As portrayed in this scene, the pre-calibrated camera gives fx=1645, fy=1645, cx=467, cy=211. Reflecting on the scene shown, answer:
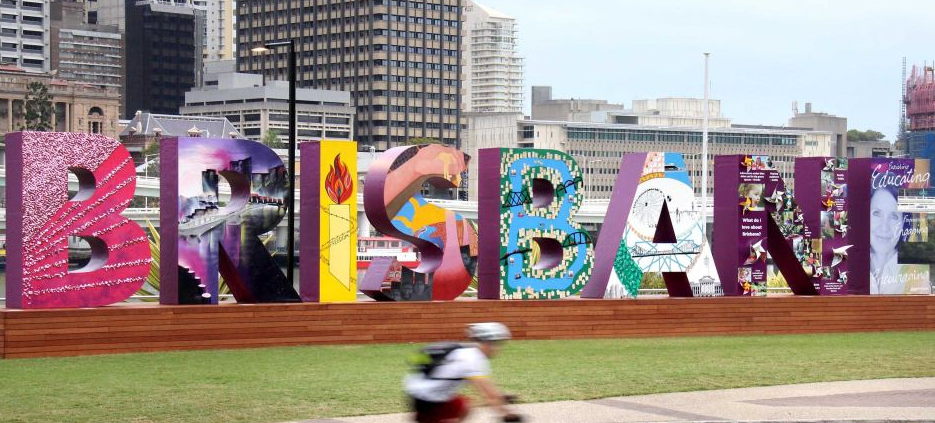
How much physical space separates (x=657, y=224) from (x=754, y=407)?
11.8 metres

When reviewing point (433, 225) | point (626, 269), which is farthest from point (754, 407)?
point (626, 269)

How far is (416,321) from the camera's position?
3203 centimetres

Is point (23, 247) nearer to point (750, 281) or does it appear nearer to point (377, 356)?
point (377, 356)

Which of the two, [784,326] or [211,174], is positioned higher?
[211,174]

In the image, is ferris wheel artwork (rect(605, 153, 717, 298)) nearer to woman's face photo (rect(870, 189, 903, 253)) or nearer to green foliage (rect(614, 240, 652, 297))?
green foliage (rect(614, 240, 652, 297))

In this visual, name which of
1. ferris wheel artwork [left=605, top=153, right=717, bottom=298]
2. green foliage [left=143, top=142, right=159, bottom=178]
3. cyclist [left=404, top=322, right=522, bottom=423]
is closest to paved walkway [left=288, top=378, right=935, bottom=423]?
cyclist [left=404, top=322, right=522, bottom=423]

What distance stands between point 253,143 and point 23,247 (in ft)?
15.9

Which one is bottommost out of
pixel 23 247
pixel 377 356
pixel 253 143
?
pixel 377 356

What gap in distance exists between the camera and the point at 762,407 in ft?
→ 76.2

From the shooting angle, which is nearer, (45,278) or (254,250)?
(45,278)

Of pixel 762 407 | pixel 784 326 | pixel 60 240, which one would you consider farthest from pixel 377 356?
pixel 784 326

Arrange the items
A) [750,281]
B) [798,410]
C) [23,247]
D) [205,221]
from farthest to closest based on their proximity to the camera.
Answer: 1. [750,281]
2. [205,221]
3. [23,247]
4. [798,410]

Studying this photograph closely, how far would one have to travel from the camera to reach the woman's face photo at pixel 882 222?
37.4 meters

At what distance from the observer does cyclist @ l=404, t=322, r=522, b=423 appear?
16.6 m
